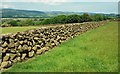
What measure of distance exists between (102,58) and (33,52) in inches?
191

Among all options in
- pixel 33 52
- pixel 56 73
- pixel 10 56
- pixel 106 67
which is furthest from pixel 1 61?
pixel 106 67

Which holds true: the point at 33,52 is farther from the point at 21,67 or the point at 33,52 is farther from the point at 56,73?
the point at 56,73

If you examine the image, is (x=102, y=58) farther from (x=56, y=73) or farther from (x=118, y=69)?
(x=56, y=73)

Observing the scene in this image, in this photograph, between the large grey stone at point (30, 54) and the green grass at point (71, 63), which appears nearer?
the green grass at point (71, 63)

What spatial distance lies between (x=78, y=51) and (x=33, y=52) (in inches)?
117

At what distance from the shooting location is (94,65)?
564 inches

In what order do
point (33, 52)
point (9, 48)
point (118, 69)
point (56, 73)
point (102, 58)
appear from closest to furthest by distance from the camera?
point (56, 73) < point (118, 69) < point (102, 58) < point (33, 52) < point (9, 48)

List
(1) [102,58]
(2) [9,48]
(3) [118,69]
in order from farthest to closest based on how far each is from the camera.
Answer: (2) [9,48] < (1) [102,58] < (3) [118,69]

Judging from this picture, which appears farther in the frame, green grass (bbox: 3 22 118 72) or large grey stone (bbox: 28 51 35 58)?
large grey stone (bbox: 28 51 35 58)

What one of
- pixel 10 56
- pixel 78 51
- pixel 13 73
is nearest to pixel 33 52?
pixel 10 56

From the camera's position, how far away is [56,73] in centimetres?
1271

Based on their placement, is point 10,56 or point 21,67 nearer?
point 21,67

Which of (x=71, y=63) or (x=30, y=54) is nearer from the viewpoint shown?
(x=71, y=63)

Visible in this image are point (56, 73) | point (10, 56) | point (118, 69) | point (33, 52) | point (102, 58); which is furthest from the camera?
point (33, 52)
